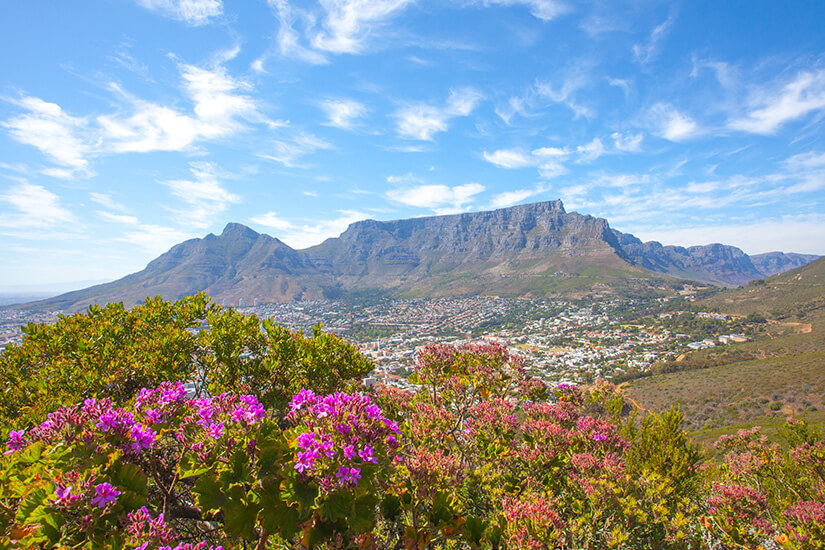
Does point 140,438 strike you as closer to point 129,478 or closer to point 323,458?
point 129,478

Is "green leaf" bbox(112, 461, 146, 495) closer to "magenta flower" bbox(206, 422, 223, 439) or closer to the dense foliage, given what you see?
the dense foliage

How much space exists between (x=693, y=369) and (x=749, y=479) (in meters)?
65.2

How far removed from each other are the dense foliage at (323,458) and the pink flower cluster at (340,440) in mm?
17

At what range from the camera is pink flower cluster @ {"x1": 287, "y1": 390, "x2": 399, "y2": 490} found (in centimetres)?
230

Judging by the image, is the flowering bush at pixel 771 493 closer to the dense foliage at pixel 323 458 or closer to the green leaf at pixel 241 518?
the dense foliage at pixel 323 458

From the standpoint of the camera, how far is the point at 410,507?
3.30 metres

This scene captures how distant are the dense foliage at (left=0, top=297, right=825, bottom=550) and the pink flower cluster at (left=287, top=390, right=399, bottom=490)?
0.7 inches

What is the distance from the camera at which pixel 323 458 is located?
234cm

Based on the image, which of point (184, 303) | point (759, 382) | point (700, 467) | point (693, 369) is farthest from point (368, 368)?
point (693, 369)

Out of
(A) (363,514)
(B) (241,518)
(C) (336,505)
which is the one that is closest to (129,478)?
(B) (241,518)

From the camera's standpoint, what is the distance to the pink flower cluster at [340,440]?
2.30m

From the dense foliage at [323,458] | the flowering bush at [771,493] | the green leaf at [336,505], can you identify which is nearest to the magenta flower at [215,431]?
the dense foliage at [323,458]

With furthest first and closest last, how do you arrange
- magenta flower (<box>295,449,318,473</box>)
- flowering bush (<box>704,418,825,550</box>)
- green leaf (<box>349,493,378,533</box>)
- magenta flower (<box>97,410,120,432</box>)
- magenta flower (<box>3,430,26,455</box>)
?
flowering bush (<box>704,418,825,550</box>) < magenta flower (<box>3,430,26,455</box>) < magenta flower (<box>97,410,120,432</box>) < green leaf (<box>349,493,378,533</box>) < magenta flower (<box>295,449,318,473</box>)

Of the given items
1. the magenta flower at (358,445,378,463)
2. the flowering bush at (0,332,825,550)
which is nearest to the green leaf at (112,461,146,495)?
the flowering bush at (0,332,825,550)
